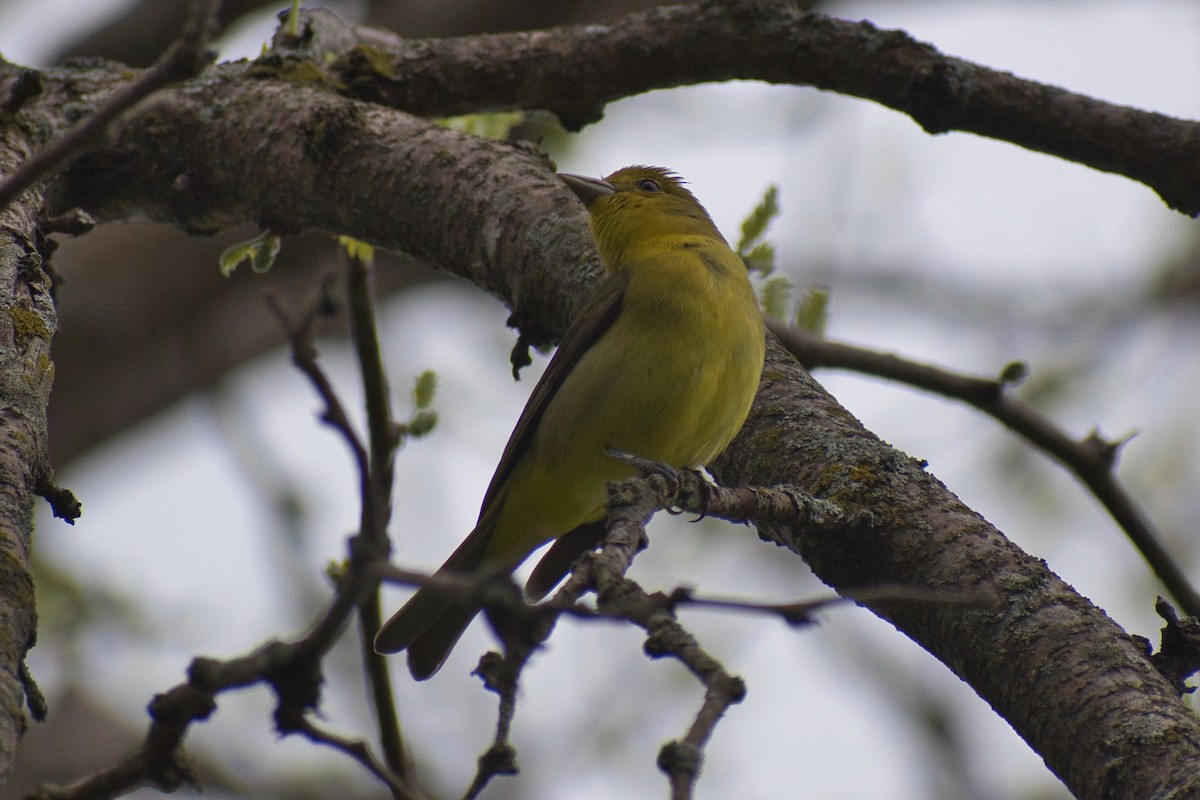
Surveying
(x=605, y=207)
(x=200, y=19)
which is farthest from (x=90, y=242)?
(x=200, y=19)

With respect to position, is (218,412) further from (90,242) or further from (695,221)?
(695,221)

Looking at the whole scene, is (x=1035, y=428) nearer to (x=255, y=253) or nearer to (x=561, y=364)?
(x=561, y=364)

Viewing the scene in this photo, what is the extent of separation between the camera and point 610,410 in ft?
13.4

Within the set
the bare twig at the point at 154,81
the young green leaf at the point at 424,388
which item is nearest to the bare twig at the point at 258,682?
the bare twig at the point at 154,81

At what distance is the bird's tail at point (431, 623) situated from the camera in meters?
4.21

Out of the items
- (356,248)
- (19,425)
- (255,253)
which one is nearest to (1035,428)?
(356,248)

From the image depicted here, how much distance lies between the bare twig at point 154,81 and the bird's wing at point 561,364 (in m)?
2.08

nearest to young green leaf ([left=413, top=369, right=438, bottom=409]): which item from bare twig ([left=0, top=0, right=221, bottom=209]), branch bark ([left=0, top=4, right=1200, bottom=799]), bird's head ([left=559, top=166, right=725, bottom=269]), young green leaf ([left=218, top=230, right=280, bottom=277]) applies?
branch bark ([left=0, top=4, right=1200, bottom=799])

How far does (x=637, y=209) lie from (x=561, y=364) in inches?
55.3

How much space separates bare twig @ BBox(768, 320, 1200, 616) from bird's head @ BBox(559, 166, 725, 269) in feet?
2.78

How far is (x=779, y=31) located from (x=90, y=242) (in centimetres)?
670

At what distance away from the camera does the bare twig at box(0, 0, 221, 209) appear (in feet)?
5.90

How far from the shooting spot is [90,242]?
922cm

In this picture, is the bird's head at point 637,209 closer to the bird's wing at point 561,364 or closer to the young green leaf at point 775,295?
the young green leaf at point 775,295
